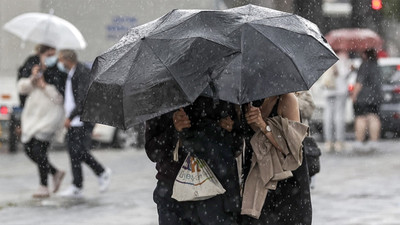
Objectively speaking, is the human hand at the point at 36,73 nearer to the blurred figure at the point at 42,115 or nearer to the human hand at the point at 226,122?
the blurred figure at the point at 42,115

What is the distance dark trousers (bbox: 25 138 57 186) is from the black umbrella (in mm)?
5857

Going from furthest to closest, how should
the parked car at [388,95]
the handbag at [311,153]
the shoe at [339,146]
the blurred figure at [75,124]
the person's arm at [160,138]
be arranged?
the parked car at [388,95]
the shoe at [339,146]
the blurred figure at [75,124]
the handbag at [311,153]
the person's arm at [160,138]

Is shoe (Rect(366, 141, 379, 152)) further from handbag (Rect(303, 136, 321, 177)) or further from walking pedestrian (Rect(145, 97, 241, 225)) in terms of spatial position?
walking pedestrian (Rect(145, 97, 241, 225))

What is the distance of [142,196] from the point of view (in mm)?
11203

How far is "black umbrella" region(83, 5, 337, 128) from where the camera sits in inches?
194

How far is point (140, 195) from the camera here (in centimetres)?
1130

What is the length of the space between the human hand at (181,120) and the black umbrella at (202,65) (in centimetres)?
36

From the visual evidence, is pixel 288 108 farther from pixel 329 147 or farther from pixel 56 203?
pixel 329 147

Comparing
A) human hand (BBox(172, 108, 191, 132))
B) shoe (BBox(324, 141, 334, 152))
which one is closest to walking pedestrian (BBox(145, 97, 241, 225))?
human hand (BBox(172, 108, 191, 132))

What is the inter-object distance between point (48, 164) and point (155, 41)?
6237 mm

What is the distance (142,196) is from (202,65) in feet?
20.9

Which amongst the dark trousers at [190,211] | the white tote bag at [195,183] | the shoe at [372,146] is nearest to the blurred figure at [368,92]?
the shoe at [372,146]

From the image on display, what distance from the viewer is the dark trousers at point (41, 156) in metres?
11.0

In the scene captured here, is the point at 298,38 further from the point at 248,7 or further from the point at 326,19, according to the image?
the point at 326,19
